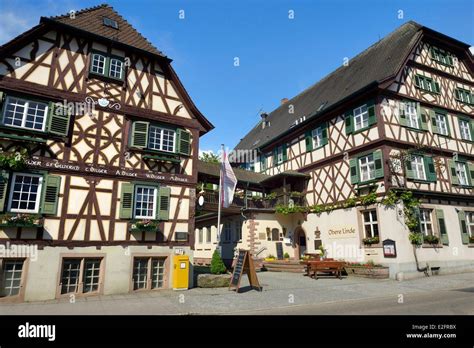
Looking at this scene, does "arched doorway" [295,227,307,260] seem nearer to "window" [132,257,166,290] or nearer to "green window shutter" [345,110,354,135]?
"green window shutter" [345,110,354,135]

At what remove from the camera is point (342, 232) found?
19.1 m

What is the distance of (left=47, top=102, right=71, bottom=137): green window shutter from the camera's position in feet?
38.3

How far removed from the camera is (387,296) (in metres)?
10.7

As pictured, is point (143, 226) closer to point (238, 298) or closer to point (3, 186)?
point (238, 298)

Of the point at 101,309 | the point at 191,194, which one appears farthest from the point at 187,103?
the point at 101,309

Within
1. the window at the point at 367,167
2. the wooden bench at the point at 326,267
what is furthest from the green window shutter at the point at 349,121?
the wooden bench at the point at 326,267

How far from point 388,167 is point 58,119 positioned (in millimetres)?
15573

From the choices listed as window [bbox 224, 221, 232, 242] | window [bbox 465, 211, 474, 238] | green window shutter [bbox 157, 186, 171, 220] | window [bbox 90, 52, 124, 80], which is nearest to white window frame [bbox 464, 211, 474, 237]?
window [bbox 465, 211, 474, 238]

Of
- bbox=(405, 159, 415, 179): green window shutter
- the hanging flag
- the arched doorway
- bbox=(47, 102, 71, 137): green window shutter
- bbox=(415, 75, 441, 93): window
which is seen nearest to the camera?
bbox=(47, 102, 71, 137): green window shutter

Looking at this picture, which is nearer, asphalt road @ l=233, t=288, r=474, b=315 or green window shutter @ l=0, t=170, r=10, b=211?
asphalt road @ l=233, t=288, r=474, b=315

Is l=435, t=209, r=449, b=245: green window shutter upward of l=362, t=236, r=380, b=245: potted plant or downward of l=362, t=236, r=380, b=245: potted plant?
upward

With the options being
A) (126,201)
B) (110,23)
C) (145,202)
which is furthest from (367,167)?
(110,23)

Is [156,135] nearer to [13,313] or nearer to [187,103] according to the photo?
[187,103]

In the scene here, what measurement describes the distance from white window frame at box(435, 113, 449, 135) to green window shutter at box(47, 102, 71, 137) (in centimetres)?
2042
